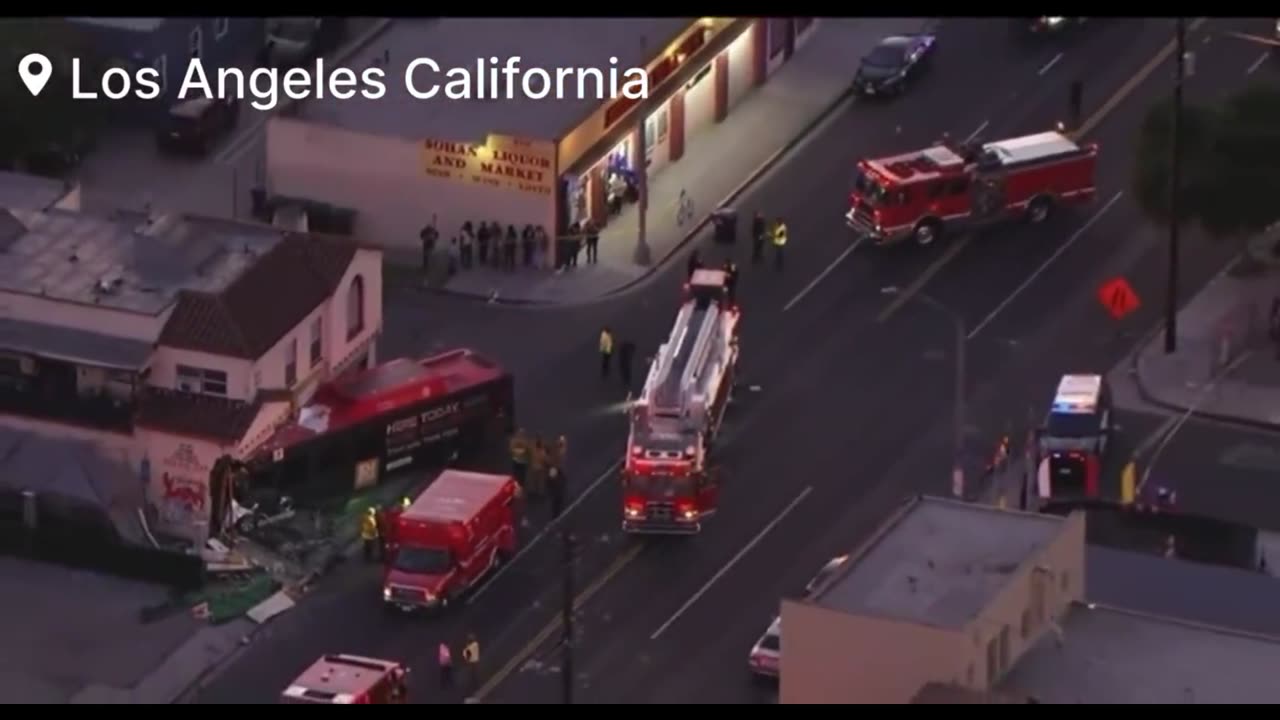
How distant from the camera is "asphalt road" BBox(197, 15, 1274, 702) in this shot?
81312 mm

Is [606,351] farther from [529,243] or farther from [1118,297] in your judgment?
[1118,297]

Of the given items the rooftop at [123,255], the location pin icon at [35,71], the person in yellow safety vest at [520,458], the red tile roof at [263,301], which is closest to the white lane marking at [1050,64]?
the red tile roof at [263,301]

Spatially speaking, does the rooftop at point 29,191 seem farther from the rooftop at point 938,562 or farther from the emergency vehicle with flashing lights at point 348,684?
the rooftop at point 938,562

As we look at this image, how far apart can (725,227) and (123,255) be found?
59.7 ft

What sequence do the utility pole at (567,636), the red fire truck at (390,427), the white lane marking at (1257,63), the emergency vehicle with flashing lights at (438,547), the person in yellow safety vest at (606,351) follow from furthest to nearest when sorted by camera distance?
the white lane marking at (1257,63)
the person in yellow safety vest at (606,351)
the red fire truck at (390,427)
the emergency vehicle with flashing lights at (438,547)
the utility pole at (567,636)

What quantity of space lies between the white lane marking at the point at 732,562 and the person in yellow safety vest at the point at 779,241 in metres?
12.9

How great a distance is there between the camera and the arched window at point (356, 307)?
91.0 metres

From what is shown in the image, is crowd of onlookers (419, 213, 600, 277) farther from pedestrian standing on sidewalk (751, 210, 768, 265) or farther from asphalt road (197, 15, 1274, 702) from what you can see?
pedestrian standing on sidewalk (751, 210, 768, 265)

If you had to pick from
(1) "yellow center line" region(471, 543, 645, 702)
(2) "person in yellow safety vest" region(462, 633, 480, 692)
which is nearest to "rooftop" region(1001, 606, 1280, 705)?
(1) "yellow center line" region(471, 543, 645, 702)

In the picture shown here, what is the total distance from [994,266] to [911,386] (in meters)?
7.63

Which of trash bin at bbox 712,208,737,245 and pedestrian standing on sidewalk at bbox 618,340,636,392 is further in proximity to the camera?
trash bin at bbox 712,208,737,245

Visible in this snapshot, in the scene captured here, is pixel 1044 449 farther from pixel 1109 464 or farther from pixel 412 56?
pixel 412 56

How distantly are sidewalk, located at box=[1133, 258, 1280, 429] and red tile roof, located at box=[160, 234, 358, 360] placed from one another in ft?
64.2

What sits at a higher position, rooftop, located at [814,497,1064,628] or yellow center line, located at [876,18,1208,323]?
yellow center line, located at [876,18,1208,323]
